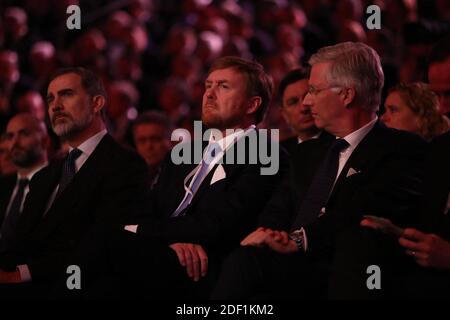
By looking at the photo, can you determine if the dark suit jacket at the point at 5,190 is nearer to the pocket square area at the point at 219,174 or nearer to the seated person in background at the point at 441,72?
the pocket square area at the point at 219,174

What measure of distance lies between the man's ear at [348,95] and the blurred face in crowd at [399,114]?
0.61 metres

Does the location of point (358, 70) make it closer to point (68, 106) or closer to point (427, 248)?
point (427, 248)

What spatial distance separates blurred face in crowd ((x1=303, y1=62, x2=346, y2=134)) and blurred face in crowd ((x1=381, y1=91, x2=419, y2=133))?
614 millimetres

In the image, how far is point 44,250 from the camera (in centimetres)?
297

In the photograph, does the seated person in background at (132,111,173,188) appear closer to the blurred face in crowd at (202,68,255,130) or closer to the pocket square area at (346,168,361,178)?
the blurred face in crowd at (202,68,255,130)

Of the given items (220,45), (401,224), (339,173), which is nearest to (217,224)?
(339,173)

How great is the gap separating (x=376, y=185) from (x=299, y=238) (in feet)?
0.87

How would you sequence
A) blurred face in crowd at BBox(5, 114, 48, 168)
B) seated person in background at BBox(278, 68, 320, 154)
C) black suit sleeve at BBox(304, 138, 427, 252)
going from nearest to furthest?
black suit sleeve at BBox(304, 138, 427, 252), seated person in background at BBox(278, 68, 320, 154), blurred face in crowd at BBox(5, 114, 48, 168)

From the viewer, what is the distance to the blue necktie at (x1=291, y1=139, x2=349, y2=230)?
99.4 inches

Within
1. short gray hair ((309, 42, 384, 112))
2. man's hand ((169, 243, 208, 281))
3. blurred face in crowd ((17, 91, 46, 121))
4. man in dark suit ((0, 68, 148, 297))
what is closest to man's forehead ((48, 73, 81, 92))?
man in dark suit ((0, 68, 148, 297))

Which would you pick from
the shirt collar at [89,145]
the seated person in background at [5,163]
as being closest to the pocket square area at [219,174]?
the shirt collar at [89,145]

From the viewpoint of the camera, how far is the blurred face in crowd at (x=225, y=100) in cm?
295

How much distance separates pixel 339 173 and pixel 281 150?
0.34m

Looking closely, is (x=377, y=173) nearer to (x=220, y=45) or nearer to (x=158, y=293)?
(x=158, y=293)
